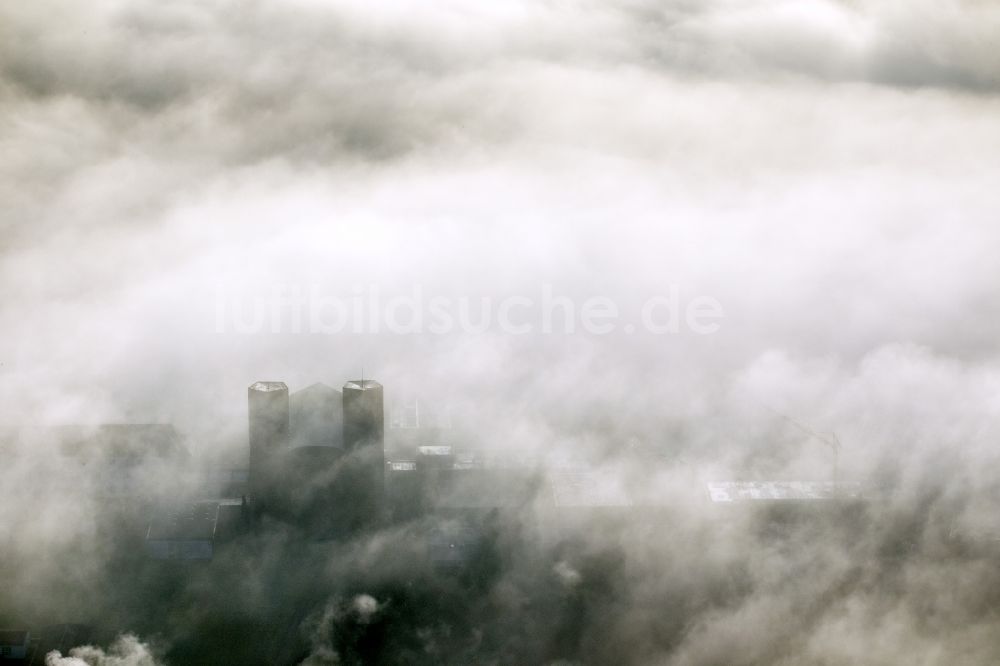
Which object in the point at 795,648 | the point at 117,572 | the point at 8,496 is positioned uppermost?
the point at 8,496

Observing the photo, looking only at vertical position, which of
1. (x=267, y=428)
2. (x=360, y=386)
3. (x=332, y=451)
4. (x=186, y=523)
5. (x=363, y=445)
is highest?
(x=360, y=386)

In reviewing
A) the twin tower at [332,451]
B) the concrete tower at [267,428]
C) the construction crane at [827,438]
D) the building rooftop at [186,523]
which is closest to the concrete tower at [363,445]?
the twin tower at [332,451]

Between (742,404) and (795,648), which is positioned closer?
(795,648)

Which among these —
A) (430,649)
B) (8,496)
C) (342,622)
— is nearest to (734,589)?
(430,649)

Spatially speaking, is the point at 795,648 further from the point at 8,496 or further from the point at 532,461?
the point at 8,496

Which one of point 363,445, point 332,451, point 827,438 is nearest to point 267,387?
point 332,451

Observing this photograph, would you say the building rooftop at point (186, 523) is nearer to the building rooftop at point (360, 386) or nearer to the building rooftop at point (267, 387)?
the building rooftop at point (267, 387)

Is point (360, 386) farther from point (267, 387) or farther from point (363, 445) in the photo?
point (267, 387)
